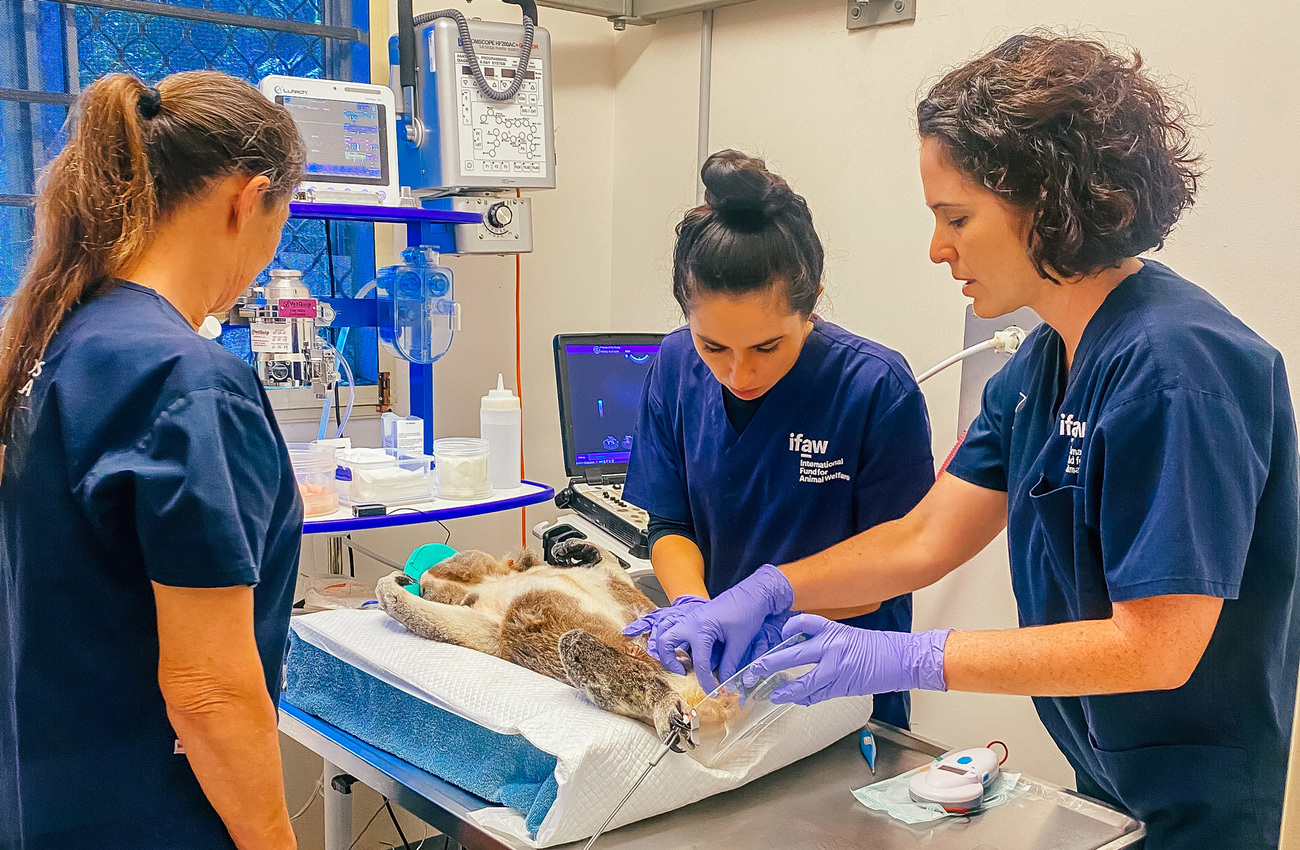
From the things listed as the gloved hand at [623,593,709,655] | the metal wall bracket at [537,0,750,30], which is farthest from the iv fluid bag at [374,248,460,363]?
the gloved hand at [623,593,709,655]

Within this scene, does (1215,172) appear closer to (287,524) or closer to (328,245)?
(287,524)

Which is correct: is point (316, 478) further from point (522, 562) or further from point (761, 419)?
point (761, 419)

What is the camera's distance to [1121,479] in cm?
103

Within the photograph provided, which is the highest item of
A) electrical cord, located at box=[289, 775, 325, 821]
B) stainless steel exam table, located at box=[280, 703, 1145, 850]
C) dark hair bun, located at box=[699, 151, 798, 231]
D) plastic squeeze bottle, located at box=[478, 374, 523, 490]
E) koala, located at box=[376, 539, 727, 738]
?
dark hair bun, located at box=[699, 151, 798, 231]

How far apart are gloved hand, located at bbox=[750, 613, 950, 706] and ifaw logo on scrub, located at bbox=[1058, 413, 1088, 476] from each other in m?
0.23

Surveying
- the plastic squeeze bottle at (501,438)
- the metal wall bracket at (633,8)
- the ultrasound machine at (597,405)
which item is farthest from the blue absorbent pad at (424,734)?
the metal wall bracket at (633,8)

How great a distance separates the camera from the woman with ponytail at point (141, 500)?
0.93 metres

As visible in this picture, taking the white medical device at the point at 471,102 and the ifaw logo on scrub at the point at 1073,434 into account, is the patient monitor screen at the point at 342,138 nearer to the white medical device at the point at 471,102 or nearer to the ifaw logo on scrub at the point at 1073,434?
the white medical device at the point at 471,102

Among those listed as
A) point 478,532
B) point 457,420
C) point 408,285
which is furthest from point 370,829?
point 408,285

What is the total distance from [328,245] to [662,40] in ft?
3.83

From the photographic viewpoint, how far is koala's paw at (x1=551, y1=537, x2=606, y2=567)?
167cm

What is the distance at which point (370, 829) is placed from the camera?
282 cm

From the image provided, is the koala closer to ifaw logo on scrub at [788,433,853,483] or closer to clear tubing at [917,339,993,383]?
ifaw logo on scrub at [788,433,853,483]

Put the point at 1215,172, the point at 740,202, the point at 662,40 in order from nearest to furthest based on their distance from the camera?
1. the point at 740,202
2. the point at 1215,172
3. the point at 662,40
